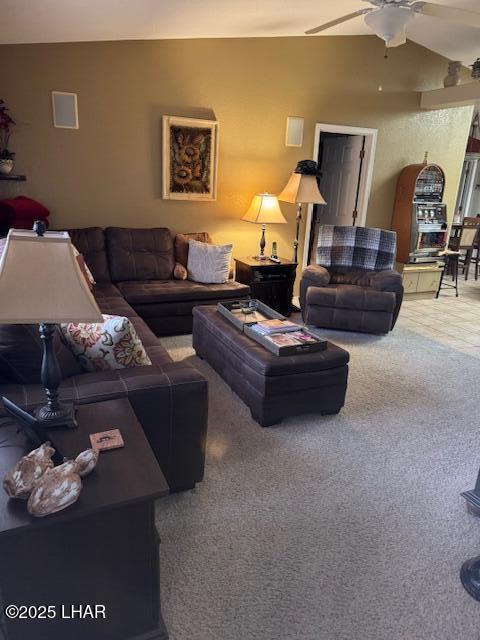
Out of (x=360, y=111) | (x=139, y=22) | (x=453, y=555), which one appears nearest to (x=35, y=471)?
(x=453, y=555)

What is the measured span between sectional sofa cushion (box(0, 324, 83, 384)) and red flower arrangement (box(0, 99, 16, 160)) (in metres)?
2.90

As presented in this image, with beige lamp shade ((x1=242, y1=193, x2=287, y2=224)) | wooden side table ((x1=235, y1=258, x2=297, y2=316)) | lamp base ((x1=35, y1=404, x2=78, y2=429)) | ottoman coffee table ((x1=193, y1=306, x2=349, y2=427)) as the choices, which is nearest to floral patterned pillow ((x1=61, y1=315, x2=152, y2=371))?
lamp base ((x1=35, y1=404, x2=78, y2=429))

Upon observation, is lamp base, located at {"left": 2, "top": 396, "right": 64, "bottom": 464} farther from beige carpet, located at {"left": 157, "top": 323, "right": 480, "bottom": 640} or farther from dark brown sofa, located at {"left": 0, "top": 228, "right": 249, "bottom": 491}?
beige carpet, located at {"left": 157, "top": 323, "right": 480, "bottom": 640}

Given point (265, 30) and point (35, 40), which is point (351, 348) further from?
point (35, 40)

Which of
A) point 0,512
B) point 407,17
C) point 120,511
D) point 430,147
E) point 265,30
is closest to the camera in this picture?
point 0,512

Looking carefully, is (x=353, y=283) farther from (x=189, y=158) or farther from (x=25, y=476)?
(x=25, y=476)

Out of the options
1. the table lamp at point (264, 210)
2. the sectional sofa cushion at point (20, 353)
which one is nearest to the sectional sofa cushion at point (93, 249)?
the table lamp at point (264, 210)

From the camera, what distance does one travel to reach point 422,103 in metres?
5.71

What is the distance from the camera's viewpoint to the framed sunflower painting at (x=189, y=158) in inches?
181

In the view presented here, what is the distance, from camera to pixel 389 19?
108 inches

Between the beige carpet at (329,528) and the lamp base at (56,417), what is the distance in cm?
69

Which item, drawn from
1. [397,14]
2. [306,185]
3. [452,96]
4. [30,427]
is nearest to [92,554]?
[30,427]

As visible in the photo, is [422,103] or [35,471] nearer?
[35,471]

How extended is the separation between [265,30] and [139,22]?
137 cm
